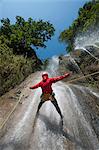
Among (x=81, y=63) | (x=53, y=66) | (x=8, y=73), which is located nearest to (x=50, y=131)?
(x=8, y=73)

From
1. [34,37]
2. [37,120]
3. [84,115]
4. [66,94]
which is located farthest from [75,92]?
[34,37]

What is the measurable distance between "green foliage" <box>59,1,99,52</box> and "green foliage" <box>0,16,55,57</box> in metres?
7.15

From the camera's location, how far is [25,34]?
3403 cm

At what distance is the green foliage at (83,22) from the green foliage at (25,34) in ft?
23.5

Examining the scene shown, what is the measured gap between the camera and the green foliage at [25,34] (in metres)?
33.4

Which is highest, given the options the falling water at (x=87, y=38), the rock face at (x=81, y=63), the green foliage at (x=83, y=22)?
the green foliage at (x=83, y=22)

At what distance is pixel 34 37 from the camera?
35031mm

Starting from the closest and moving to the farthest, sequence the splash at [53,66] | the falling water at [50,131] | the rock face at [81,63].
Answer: the falling water at [50,131]
the rock face at [81,63]
the splash at [53,66]

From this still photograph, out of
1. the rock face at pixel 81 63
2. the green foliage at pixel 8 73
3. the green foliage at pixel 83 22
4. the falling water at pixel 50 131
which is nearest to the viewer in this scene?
the falling water at pixel 50 131

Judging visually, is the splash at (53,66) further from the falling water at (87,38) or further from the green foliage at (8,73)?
the falling water at (87,38)

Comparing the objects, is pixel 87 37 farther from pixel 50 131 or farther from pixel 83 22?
pixel 50 131

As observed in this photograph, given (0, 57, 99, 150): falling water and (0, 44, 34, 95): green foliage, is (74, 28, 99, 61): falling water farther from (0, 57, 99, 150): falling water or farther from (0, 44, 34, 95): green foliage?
(0, 57, 99, 150): falling water

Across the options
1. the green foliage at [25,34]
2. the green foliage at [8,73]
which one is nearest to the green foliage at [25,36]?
the green foliage at [25,34]

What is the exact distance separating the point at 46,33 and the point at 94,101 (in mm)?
19290
